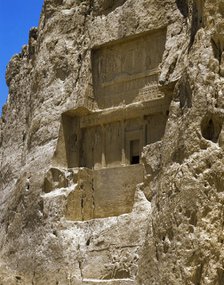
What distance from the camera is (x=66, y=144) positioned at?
54.9 feet

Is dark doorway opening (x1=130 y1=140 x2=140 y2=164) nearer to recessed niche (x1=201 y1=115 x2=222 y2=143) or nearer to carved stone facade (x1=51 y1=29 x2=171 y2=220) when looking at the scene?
carved stone facade (x1=51 y1=29 x2=171 y2=220)

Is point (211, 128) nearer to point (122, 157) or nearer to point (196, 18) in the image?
point (196, 18)

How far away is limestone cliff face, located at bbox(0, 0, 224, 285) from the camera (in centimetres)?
1174

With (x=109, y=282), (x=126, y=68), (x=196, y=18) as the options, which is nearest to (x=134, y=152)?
(x=126, y=68)

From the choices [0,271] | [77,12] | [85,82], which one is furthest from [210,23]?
[0,271]

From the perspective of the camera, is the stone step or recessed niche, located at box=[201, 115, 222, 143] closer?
recessed niche, located at box=[201, 115, 222, 143]

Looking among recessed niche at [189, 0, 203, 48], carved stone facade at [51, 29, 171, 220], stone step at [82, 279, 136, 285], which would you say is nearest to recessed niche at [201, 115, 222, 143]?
recessed niche at [189, 0, 203, 48]

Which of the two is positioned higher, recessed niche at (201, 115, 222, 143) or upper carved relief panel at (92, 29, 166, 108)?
upper carved relief panel at (92, 29, 166, 108)

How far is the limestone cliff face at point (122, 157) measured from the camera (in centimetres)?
1174

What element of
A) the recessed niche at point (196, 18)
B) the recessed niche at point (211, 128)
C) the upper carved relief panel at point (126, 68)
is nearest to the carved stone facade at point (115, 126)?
the upper carved relief panel at point (126, 68)

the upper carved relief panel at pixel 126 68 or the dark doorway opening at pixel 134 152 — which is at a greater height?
the upper carved relief panel at pixel 126 68

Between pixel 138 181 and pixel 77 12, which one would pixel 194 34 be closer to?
pixel 138 181

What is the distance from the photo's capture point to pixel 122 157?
52.2ft

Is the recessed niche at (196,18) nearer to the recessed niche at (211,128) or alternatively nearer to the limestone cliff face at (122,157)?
the limestone cliff face at (122,157)
